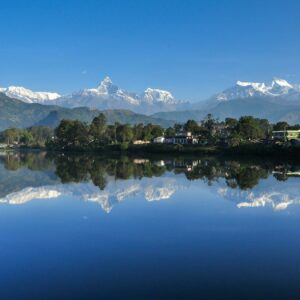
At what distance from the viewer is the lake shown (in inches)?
506

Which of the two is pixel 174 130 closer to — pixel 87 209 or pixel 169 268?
pixel 87 209

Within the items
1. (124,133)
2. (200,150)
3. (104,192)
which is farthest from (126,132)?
(104,192)

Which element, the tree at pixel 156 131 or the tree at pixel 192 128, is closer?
the tree at pixel 192 128

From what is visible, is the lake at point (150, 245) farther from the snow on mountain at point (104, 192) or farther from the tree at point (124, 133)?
the tree at point (124, 133)

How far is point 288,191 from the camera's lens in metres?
36.5

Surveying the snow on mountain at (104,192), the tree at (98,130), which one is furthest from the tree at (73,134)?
the snow on mountain at (104,192)

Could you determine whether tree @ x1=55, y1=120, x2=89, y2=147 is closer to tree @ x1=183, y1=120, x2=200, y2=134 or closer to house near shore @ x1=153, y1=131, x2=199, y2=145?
house near shore @ x1=153, y1=131, x2=199, y2=145

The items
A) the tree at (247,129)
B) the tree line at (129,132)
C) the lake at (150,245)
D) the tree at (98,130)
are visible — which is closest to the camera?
the lake at (150,245)

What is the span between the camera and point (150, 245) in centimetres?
1789

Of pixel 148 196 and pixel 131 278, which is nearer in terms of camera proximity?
pixel 131 278

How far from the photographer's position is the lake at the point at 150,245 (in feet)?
42.2

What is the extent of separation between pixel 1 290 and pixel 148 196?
2126cm

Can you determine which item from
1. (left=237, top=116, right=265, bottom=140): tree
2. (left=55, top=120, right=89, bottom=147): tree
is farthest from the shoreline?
(left=237, top=116, right=265, bottom=140): tree

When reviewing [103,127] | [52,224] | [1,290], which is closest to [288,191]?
[52,224]
